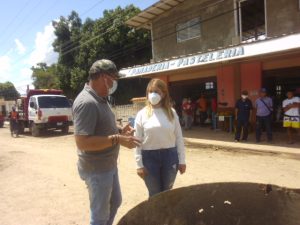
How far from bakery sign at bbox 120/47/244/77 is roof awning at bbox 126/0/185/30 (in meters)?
A: 3.45

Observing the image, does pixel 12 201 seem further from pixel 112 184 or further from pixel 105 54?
pixel 105 54

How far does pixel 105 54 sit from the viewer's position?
96.4 feet

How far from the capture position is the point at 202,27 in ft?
55.5

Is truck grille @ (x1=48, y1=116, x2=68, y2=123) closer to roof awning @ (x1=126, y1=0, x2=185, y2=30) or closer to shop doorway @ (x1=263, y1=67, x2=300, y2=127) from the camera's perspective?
roof awning @ (x1=126, y1=0, x2=185, y2=30)

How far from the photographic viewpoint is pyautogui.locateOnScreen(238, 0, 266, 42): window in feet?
50.0

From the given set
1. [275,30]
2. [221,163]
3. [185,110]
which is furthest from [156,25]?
[221,163]

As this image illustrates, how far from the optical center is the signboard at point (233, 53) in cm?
1048

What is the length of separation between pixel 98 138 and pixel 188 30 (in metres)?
15.5

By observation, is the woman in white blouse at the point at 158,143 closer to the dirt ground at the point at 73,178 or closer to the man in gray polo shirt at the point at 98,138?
the man in gray polo shirt at the point at 98,138

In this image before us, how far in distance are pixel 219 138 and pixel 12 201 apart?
8.15 metres

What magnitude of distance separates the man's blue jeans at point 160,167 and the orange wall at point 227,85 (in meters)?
11.4

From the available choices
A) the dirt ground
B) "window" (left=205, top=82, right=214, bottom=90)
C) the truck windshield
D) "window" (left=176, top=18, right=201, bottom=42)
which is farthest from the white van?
"window" (left=205, top=82, right=214, bottom=90)

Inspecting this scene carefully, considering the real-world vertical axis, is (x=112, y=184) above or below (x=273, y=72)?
below

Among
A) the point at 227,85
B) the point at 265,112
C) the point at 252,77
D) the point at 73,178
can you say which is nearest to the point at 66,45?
the point at 227,85
